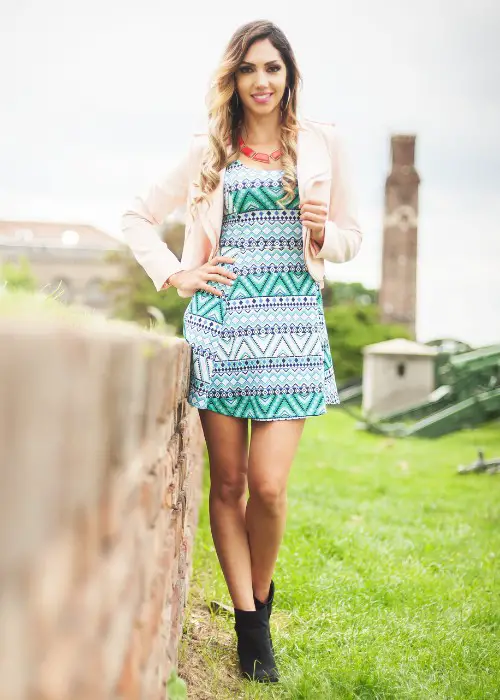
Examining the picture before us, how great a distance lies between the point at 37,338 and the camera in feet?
2.68

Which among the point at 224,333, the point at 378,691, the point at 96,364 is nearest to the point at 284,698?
the point at 378,691

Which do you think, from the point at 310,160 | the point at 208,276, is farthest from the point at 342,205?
the point at 208,276

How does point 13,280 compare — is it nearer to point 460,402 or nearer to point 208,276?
point 208,276

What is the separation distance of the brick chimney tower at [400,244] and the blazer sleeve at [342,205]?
96.2ft

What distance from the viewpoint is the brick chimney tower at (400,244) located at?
31453 millimetres

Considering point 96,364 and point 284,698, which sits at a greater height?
point 96,364

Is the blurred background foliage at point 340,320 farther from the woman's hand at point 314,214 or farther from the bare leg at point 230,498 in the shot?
the woman's hand at point 314,214

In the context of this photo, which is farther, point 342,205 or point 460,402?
point 460,402

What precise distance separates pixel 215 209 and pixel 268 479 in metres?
0.92

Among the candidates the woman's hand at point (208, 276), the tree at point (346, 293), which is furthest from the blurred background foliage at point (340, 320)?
the woman's hand at point (208, 276)

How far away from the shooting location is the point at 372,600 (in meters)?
3.79

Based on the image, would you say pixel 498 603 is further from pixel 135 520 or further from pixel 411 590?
pixel 135 520

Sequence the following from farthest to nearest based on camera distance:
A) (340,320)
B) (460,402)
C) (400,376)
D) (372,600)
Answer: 1. (340,320)
2. (400,376)
3. (460,402)
4. (372,600)

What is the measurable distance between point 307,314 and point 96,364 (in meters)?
1.88
